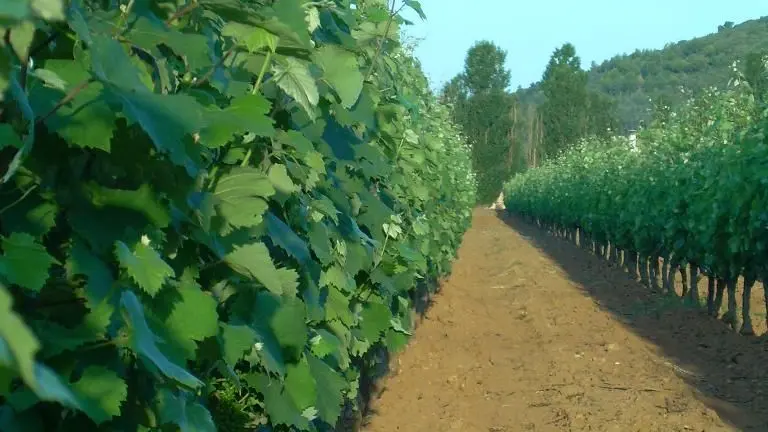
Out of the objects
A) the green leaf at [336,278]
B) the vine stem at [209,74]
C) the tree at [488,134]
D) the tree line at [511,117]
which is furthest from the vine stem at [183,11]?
the tree at [488,134]

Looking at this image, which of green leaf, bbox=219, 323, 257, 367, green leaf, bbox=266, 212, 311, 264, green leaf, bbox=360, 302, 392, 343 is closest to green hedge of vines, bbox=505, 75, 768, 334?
green leaf, bbox=360, 302, 392, 343

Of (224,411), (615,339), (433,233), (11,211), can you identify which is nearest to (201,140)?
(11,211)

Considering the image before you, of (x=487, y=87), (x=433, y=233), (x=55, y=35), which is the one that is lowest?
(x=433, y=233)

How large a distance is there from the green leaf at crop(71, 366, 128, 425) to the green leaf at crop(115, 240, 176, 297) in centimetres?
14

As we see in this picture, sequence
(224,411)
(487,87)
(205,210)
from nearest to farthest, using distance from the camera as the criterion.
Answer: (205,210), (224,411), (487,87)

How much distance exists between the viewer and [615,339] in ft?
36.4

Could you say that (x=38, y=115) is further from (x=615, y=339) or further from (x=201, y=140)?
(x=615, y=339)

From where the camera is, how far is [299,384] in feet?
8.39

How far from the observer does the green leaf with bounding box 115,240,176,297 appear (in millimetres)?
1374

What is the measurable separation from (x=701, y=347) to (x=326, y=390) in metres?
9.28

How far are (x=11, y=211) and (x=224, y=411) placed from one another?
127cm

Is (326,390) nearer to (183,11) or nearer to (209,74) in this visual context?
(209,74)

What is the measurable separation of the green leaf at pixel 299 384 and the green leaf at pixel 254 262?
23.6 inches

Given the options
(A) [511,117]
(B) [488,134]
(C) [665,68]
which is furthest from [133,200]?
(C) [665,68]
